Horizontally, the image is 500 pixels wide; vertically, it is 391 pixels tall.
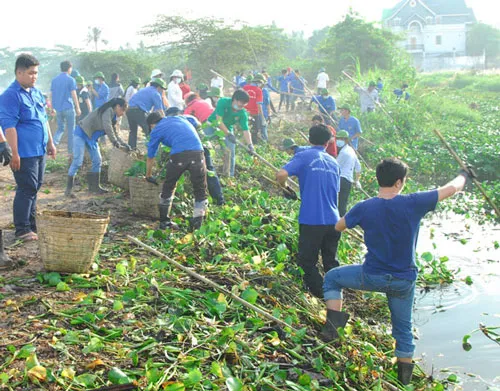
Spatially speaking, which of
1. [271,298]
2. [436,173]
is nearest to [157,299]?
[271,298]

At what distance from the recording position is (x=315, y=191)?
555cm

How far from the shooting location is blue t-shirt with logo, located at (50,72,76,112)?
1124cm

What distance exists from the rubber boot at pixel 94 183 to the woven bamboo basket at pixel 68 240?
377 cm

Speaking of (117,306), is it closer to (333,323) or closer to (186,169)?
(333,323)

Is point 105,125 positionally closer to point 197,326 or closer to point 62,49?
point 197,326

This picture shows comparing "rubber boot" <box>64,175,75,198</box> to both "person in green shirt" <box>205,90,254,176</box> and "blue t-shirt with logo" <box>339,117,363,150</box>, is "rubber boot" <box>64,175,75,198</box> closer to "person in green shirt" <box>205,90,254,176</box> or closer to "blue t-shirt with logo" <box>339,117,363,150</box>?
"person in green shirt" <box>205,90,254,176</box>

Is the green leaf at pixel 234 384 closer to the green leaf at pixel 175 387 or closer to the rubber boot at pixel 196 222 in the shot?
the green leaf at pixel 175 387

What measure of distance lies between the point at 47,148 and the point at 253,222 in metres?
2.51

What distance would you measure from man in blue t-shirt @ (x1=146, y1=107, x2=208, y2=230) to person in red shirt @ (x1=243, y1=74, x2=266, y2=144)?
6269 millimetres

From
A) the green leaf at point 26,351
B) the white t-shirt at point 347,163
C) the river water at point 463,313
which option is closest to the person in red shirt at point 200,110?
the white t-shirt at point 347,163

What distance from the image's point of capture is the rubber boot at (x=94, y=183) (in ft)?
29.1

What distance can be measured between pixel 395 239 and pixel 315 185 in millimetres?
1491

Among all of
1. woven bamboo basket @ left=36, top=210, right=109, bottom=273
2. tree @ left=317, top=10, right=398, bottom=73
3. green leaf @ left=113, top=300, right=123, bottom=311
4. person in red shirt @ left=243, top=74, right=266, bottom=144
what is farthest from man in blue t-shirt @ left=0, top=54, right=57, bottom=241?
tree @ left=317, top=10, right=398, bottom=73

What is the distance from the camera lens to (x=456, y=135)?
16.8m
